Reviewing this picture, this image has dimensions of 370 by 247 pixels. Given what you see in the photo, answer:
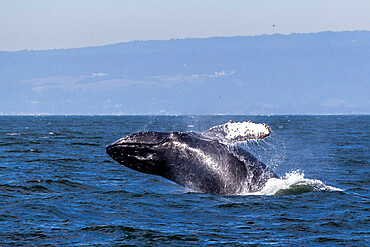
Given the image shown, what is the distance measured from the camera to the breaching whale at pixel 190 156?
11.6m

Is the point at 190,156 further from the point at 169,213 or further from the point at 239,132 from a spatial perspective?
the point at 169,213

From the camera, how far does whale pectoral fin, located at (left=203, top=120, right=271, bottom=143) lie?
11109 millimetres

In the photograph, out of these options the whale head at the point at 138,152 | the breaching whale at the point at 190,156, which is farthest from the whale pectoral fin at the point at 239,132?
the whale head at the point at 138,152

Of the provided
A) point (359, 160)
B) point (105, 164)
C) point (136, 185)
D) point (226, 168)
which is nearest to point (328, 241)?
point (226, 168)

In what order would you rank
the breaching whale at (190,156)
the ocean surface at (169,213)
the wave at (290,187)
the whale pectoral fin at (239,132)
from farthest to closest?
the wave at (290,187) < the breaching whale at (190,156) < the whale pectoral fin at (239,132) < the ocean surface at (169,213)

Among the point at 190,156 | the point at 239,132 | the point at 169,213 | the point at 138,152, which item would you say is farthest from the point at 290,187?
the point at 138,152

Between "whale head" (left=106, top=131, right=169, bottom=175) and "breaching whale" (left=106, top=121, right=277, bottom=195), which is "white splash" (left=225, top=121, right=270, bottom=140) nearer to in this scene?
"breaching whale" (left=106, top=121, right=277, bottom=195)

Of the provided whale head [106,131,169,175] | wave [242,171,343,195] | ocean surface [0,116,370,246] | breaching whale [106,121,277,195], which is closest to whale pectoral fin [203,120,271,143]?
breaching whale [106,121,277,195]

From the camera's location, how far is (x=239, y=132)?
11398 millimetres

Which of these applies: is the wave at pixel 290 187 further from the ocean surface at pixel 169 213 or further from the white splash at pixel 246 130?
the white splash at pixel 246 130

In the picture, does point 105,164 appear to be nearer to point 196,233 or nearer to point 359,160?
point 359,160

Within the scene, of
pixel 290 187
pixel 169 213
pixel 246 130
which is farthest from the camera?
pixel 290 187

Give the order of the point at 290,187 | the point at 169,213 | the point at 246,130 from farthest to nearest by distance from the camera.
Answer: the point at 290,187 < the point at 169,213 < the point at 246,130

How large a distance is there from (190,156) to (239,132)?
3.38 feet
